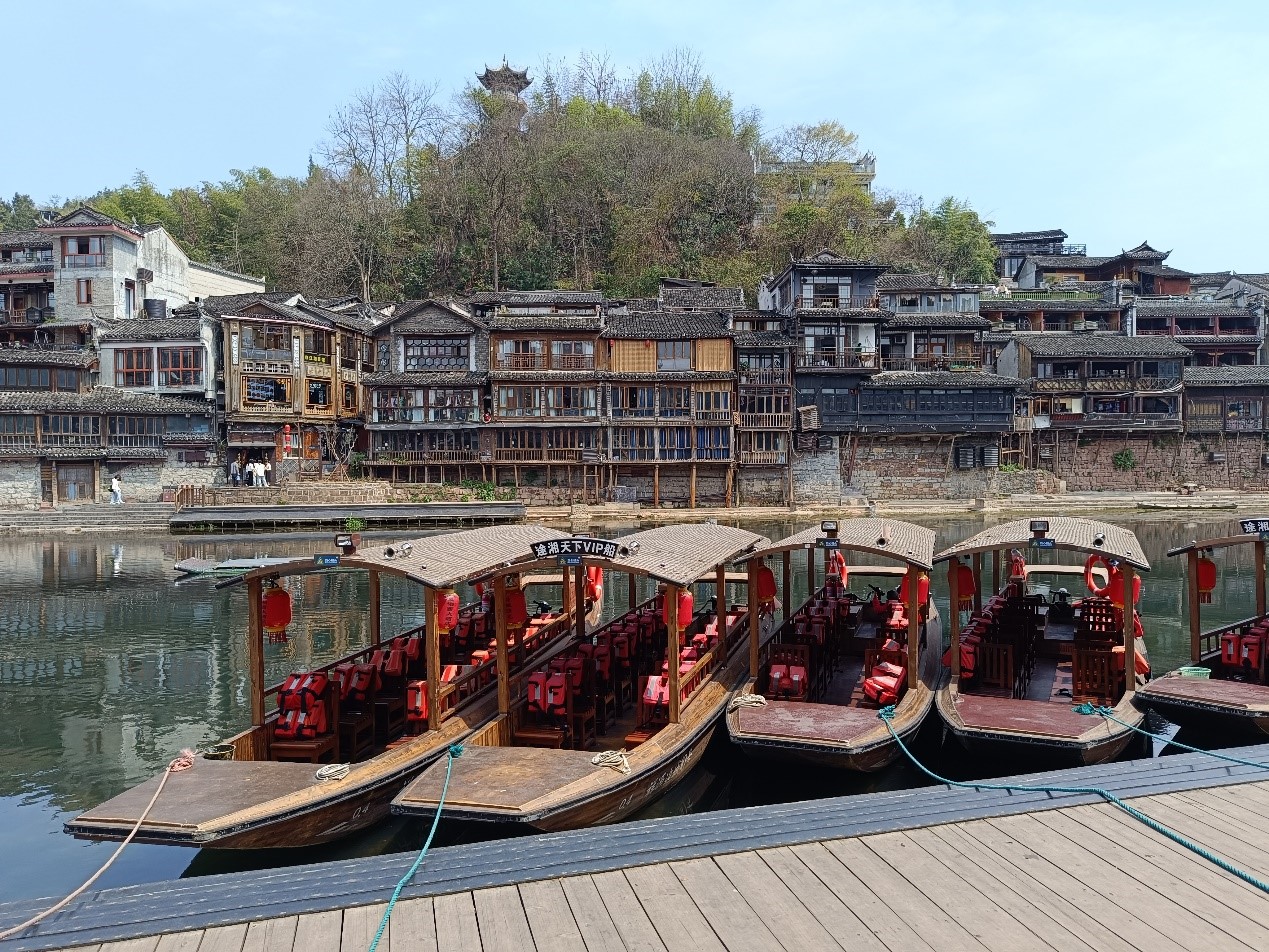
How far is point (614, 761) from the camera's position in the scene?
10781mm

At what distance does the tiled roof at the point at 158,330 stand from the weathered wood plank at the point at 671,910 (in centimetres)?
5030

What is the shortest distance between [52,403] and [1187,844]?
53.1 m

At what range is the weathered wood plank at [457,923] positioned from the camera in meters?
5.77

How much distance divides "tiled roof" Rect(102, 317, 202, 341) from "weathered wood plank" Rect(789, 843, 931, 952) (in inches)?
1993

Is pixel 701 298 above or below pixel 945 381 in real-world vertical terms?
above

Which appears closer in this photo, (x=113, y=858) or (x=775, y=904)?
(x=775, y=904)

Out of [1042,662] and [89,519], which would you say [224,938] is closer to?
[1042,662]

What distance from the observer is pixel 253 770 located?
10852mm

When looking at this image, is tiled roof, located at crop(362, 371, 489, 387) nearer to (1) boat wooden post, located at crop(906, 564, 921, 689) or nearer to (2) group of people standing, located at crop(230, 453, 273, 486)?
(2) group of people standing, located at crop(230, 453, 273, 486)

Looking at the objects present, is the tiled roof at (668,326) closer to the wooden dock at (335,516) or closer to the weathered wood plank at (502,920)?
the wooden dock at (335,516)

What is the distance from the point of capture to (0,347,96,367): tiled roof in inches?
1917

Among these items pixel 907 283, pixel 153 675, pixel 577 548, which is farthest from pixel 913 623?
pixel 907 283

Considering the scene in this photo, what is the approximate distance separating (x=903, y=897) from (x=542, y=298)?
48489 mm

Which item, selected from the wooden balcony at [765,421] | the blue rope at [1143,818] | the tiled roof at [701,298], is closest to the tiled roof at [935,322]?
the wooden balcony at [765,421]
